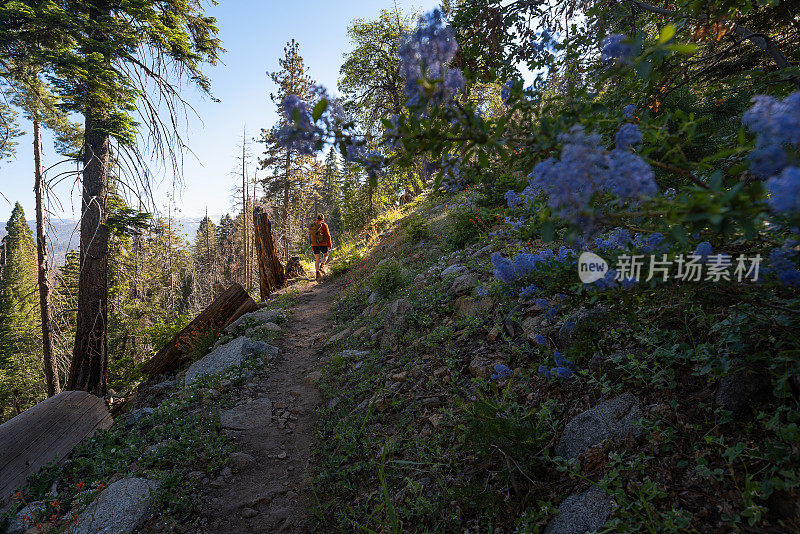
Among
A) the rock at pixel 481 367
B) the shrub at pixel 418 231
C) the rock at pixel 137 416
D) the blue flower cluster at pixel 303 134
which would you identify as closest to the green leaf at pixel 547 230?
the blue flower cluster at pixel 303 134

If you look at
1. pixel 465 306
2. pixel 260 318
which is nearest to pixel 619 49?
pixel 465 306

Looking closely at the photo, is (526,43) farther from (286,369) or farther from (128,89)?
(128,89)

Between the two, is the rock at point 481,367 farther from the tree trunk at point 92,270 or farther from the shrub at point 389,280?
the tree trunk at point 92,270

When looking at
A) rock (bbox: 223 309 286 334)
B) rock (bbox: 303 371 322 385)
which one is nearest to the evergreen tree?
rock (bbox: 223 309 286 334)

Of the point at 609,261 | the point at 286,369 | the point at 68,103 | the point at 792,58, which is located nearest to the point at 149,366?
the point at 286,369

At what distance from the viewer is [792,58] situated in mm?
2986

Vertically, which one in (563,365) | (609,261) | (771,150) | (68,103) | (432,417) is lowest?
(432,417)

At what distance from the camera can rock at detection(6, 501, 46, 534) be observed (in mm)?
2875

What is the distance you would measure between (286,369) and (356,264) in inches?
248

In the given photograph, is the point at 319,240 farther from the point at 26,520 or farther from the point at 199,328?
the point at 26,520

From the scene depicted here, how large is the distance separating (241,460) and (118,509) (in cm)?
91

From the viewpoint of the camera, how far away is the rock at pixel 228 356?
5.06 meters

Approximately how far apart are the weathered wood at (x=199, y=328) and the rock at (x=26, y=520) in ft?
11.2

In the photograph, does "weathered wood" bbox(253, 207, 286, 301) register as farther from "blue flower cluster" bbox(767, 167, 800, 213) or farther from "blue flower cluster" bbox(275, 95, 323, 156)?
"blue flower cluster" bbox(767, 167, 800, 213)
